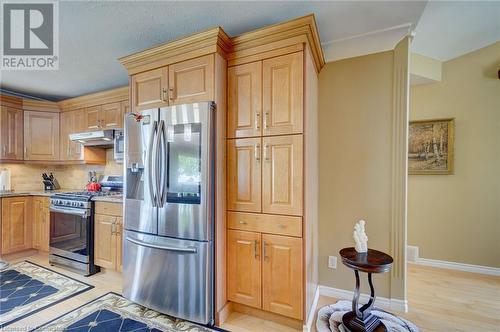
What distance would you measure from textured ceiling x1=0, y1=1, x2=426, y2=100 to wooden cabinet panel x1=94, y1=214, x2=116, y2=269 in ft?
6.20

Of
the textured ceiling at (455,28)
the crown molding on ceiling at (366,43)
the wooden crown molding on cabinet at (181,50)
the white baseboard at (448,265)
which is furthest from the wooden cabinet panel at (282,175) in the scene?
the white baseboard at (448,265)

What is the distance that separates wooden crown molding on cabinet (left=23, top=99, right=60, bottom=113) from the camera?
3.66 meters

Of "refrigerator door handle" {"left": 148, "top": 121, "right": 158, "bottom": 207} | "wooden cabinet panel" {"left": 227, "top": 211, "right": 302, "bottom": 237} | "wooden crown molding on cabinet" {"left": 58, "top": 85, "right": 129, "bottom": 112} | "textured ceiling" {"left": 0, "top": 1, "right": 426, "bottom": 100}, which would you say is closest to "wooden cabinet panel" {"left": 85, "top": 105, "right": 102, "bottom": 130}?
"wooden crown molding on cabinet" {"left": 58, "top": 85, "right": 129, "bottom": 112}

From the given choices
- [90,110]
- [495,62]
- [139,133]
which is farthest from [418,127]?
[90,110]

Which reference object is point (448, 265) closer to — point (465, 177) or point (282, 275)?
point (465, 177)

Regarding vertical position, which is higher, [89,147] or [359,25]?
[359,25]

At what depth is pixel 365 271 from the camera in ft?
5.70

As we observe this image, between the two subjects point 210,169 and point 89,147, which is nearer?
point 210,169

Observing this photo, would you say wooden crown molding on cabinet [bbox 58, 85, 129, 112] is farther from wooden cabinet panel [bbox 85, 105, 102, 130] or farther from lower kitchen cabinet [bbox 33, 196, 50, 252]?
lower kitchen cabinet [bbox 33, 196, 50, 252]

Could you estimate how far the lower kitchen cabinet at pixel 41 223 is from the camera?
133 inches

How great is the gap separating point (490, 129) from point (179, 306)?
404 cm

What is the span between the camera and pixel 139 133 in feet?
7.20

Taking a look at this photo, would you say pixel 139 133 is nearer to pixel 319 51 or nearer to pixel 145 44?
pixel 145 44

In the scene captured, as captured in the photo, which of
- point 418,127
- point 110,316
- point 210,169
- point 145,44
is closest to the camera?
point 210,169
